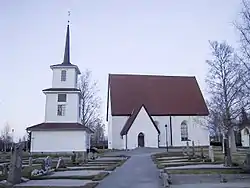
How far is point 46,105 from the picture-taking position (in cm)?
4194

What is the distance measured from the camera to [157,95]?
55594 mm

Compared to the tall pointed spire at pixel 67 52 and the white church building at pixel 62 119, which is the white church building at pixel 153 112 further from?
the tall pointed spire at pixel 67 52

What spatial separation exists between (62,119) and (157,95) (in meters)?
20.0

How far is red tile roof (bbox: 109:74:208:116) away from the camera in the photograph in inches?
2085

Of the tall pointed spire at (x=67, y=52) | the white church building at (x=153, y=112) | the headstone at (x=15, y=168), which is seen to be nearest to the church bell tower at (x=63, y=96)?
the tall pointed spire at (x=67, y=52)

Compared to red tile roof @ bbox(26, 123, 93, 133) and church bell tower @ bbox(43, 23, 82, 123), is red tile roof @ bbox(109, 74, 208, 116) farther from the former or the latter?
red tile roof @ bbox(26, 123, 93, 133)

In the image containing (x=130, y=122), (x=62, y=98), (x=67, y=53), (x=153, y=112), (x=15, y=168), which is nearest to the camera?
(x=15, y=168)

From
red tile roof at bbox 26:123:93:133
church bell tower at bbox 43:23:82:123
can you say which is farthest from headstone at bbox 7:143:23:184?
church bell tower at bbox 43:23:82:123

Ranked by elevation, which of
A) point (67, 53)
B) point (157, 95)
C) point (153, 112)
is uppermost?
point (67, 53)

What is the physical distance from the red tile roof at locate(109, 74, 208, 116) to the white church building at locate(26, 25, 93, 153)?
11.1 m

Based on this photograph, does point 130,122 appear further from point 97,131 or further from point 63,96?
point 97,131

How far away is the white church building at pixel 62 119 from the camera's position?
3909 cm

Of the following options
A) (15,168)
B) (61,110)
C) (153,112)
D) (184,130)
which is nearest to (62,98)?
(61,110)

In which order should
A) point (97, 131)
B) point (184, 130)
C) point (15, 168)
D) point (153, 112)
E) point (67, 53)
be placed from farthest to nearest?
point (97, 131) → point (184, 130) → point (153, 112) → point (67, 53) → point (15, 168)
